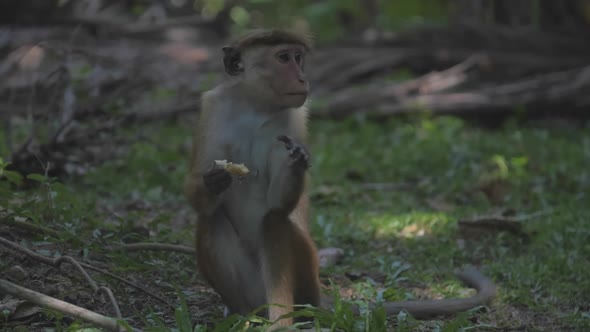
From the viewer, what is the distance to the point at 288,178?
3.70 meters

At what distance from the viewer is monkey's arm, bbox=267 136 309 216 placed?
3.62 meters

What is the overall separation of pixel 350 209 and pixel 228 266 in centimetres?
248

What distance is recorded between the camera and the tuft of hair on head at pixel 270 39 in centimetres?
409

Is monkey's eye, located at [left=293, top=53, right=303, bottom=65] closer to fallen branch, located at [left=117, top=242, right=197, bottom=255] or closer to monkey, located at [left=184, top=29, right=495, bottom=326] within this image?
monkey, located at [left=184, top=29, right=495, bottom=326]

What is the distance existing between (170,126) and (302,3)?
19.6 feet

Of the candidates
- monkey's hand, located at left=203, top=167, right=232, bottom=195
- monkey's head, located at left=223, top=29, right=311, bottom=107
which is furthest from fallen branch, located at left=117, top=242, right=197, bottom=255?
monkey's head, located at left=223, top=29, right=311, bottom=107

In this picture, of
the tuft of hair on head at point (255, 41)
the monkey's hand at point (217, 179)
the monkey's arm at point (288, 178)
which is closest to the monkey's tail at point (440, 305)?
the monkey's arm at point (288, 178)

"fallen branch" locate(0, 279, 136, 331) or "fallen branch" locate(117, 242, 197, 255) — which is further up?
"fallen branch" locate(0, 279, 136, 331)

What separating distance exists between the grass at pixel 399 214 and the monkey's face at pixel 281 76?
1007 millimetres

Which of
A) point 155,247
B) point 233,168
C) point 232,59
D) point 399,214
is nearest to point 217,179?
point 233,168

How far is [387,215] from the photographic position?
19.9 feet

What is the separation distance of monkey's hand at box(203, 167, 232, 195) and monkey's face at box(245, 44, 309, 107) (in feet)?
1.66

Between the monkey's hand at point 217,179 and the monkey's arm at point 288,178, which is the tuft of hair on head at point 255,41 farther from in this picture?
the monkey's hand at point 217,179

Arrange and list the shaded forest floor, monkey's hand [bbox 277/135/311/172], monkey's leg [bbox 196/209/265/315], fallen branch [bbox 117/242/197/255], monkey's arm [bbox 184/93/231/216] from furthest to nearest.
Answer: fallen branch [bbox 117/242/197/255] < the shaded forest floor < monkey's leg [bbox 196/209/265/315] < monkey's arm [bbox 184/93/231/216] < monkey's hand [bbox 277/135/311/172]
